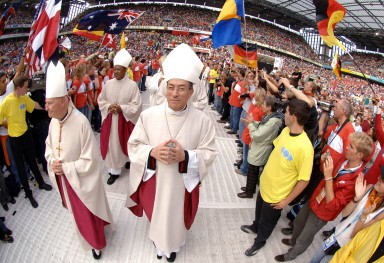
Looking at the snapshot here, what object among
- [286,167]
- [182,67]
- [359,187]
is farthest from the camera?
[286,167]

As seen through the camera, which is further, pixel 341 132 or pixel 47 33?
pixel 341 132

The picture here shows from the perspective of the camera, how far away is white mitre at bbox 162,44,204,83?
217cm

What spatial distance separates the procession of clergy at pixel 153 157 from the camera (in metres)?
2.26

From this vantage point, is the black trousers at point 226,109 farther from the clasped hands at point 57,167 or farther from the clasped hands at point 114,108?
the clasped hands at point 57,167

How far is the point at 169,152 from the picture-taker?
2.19 metres

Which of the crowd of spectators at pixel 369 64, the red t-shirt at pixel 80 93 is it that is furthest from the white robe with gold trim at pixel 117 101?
the crowd of spectators at pixel 369 64

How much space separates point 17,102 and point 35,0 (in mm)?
32329

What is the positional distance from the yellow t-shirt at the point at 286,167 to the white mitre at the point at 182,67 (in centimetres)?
114

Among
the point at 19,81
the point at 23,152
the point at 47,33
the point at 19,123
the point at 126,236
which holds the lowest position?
the point at 126,236

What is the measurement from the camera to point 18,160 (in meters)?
3.40

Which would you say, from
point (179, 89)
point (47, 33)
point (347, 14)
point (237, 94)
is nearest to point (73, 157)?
point (179, 89)

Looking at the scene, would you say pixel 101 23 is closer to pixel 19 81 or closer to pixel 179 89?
pixel 19 81

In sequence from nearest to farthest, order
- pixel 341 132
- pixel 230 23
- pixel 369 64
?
pixel 341 132 → pixel 230 23 → pixel 369 64

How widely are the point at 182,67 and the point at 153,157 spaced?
2.70 feet
